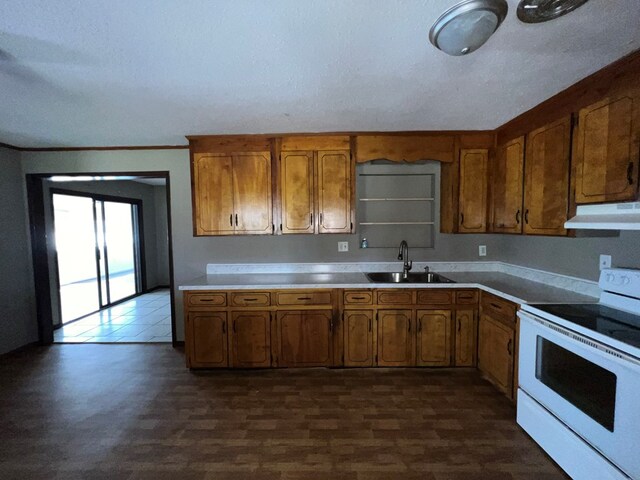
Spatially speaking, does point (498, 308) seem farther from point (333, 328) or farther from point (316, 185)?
point (316, 185)

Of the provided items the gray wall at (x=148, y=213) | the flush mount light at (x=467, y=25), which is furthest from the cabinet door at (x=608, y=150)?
the gray wall at (x=148, y=213)

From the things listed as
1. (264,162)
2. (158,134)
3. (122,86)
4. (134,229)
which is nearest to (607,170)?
(264,162)

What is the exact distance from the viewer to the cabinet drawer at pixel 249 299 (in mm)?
2783

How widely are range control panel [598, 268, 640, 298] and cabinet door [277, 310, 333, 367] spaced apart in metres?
2.05

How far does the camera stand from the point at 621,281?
1.85 m

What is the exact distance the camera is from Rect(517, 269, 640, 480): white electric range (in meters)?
1.34

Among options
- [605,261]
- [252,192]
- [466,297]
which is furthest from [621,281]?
[252,192]

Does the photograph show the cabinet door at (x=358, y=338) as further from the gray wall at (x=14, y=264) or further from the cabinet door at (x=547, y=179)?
the gray wall at (x=14, y=264)

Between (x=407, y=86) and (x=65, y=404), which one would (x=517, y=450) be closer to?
(x=407, y=86)

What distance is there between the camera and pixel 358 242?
11.0ft

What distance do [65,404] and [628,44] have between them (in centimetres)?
447

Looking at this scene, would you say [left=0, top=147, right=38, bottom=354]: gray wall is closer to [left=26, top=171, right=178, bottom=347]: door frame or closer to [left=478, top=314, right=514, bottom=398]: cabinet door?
[left=26, top=171, right=178, bottom=347]: door frame

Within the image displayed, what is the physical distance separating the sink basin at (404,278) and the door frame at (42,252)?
2384mm

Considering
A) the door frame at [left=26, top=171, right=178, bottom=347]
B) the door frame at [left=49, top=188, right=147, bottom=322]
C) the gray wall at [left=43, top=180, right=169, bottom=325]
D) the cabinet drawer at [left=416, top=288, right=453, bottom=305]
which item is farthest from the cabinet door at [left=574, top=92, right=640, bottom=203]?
the gray wall at [left=43, top=180, right=169, bottom=325]
